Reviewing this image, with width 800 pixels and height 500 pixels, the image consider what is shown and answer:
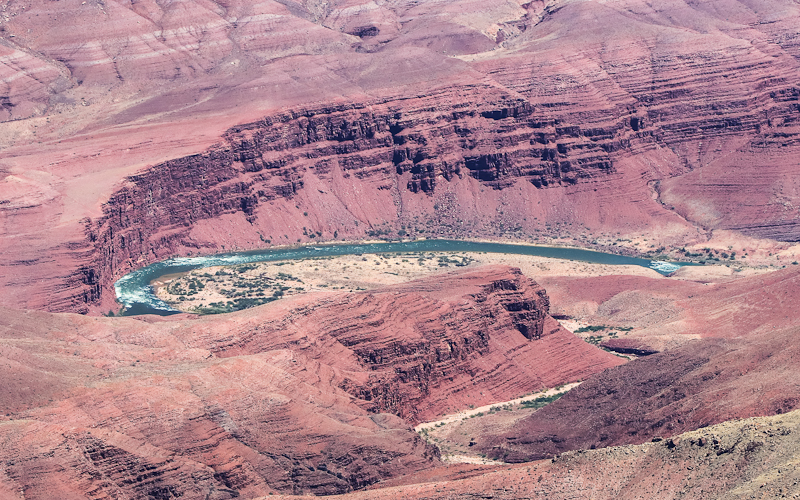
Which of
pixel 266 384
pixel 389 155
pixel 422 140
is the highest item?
pixel 266 384

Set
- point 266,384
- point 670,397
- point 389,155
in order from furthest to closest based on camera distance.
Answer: point 389,155
point 670,397
point 266,384

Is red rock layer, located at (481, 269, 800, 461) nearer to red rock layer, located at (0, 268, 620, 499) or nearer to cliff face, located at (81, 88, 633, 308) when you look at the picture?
red rock layer, located at (0, 268, 620, 499)

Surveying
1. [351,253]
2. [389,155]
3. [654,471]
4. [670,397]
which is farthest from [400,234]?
[654,471]

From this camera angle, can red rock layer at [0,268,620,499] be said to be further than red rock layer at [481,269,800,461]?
No

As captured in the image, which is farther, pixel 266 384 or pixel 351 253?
pixel 351 253

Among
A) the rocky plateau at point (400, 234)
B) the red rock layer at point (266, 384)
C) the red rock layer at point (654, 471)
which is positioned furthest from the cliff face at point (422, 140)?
the red rock layer at point (654, 471)

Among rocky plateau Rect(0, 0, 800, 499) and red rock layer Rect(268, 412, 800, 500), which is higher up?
red rock layer Rect(268, 412, 800, 500)

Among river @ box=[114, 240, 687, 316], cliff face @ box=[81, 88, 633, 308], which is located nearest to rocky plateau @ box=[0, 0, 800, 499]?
cliff face @ box=[81, 88, 633, 308]

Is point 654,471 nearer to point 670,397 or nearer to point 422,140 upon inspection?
point 670,397

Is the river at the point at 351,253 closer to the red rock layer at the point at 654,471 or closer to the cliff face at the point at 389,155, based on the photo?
the cliff face at the point at 389,155
